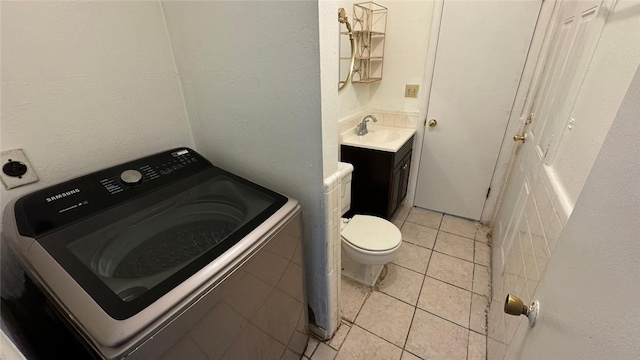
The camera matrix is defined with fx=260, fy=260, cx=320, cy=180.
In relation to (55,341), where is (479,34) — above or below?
above

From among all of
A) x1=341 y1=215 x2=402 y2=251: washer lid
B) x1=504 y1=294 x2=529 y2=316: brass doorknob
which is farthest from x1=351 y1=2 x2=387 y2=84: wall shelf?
x1=504 y1=294 x2=529 y2=316: brass doorknob

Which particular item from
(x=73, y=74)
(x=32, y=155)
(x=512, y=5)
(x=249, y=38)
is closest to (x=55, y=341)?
(x=32, y=155)

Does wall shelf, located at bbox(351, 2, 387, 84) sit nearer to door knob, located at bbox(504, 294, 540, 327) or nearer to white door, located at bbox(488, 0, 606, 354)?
white door, located at bbox(488, 0, 606, 354)

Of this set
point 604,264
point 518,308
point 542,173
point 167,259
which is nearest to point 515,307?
point 518,308

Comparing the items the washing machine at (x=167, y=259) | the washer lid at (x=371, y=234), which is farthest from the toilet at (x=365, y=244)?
the washing machine at (x=167, y=259)

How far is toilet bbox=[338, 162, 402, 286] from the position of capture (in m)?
1.59

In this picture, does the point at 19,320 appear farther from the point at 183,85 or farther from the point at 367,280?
the point at 367,280

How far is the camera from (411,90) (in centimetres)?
228

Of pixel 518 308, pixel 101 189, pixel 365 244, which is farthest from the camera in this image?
pixel 365 244

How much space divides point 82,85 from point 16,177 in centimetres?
39

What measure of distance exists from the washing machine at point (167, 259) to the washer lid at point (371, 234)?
21.5 inches

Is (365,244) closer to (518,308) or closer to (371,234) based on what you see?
(371,234)

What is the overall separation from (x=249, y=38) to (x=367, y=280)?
158cm

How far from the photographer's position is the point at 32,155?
92 centimetres
